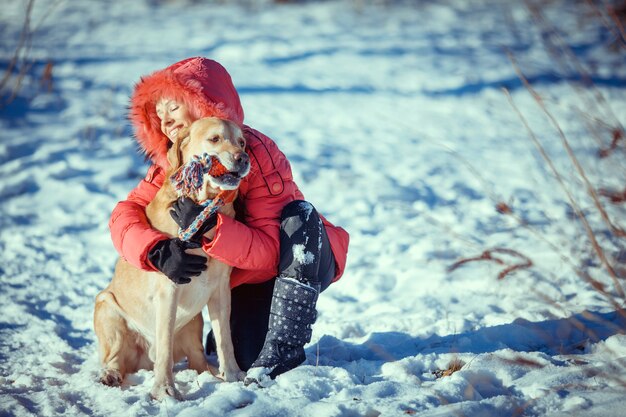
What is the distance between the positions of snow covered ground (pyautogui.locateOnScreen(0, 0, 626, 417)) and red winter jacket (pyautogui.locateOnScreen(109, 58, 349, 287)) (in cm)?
58

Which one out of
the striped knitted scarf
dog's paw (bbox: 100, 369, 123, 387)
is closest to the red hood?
the striped knitted scarf

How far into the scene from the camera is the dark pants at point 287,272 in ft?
8.29

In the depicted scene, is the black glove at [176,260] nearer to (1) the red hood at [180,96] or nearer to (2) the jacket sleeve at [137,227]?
(2) the jacket sleeve at [137,227]

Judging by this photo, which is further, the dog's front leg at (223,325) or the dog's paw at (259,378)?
the dog's front leg at (223,325)

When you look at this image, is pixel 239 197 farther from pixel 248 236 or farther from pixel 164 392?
pixel 164 392

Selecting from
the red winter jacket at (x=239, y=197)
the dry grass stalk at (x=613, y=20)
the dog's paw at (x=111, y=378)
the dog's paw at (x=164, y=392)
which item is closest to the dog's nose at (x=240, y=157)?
the red winter jacket at (x=239, y=197)

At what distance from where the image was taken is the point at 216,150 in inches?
94.0

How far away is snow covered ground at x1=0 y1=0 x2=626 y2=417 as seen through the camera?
93.0 inches

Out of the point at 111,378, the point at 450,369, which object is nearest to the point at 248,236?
the point at 111,378

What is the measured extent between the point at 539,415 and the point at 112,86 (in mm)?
7062

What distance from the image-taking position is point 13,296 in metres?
3.68

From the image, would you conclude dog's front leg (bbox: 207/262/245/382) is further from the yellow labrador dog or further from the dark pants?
the dark pants

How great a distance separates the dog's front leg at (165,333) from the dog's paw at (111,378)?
0.30m

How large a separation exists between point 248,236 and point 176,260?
0.34 metres
